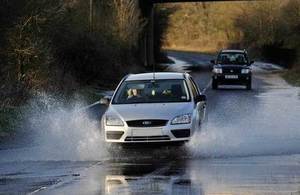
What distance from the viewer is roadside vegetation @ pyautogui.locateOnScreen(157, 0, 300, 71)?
2591 inches

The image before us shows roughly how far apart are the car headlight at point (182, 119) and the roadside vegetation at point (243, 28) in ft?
143

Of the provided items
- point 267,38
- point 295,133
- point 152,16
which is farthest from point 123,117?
point 267,38

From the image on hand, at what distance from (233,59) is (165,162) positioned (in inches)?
963

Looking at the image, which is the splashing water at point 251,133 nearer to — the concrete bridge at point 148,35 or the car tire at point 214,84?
the car tire at point 214,84

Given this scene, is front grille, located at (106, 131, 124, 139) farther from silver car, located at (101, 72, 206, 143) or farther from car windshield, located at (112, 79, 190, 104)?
car windshield, located at (112, 79, 190, 104)

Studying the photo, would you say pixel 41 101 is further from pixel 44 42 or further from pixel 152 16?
pixel 152 16

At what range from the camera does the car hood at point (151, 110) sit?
46.1 ft

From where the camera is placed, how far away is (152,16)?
212ft

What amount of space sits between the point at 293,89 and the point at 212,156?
22.3 m

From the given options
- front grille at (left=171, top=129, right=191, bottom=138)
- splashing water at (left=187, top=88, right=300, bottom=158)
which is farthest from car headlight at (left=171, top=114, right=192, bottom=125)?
splashing water at (left=187, top=88, right=300, bottom=158)

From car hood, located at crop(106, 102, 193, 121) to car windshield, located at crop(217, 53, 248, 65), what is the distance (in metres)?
22.2

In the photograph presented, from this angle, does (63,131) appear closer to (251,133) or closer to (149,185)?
(251,133)

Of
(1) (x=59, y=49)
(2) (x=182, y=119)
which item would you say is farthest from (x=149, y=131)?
(1) (x=59, y=49)

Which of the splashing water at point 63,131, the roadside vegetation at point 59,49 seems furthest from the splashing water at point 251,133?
the roadside vegetation at point 59,49
